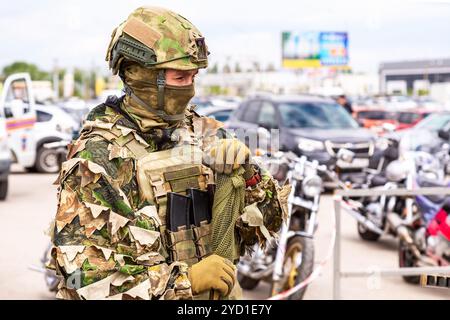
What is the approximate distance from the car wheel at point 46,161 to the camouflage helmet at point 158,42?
14.9 metres

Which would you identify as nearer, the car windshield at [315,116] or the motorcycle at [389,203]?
the motorcycle at [389,203]

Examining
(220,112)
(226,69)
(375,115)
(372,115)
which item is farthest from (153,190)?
(226,69)

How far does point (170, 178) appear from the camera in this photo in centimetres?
263

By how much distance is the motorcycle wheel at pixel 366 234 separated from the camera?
31.3 ft

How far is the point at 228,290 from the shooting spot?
8.27ft

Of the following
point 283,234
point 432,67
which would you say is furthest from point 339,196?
point 432,67

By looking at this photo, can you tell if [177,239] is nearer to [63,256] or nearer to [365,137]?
[63,256]

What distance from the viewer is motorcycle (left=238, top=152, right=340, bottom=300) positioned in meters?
6.21

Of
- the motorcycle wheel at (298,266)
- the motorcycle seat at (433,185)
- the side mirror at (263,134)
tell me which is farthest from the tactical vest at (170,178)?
Answer: the motorcycle seat at (433,185)

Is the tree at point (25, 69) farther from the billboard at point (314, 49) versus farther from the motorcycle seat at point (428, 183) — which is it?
the motorcycle seat at point (428, 183)

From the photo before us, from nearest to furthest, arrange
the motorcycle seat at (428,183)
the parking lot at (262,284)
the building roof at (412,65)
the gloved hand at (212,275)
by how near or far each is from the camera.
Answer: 1. the gloved hand at (212,275)
2. the parking lot at (262,284)
3. the motorcycle seat at (428,183)
4. the building roof at (412,65)

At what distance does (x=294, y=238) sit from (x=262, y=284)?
1.15 meters

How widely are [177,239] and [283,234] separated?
12.5ft

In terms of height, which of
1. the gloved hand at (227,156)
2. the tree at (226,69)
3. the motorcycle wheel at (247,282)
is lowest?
the motorcycle wheel at (247,282)
